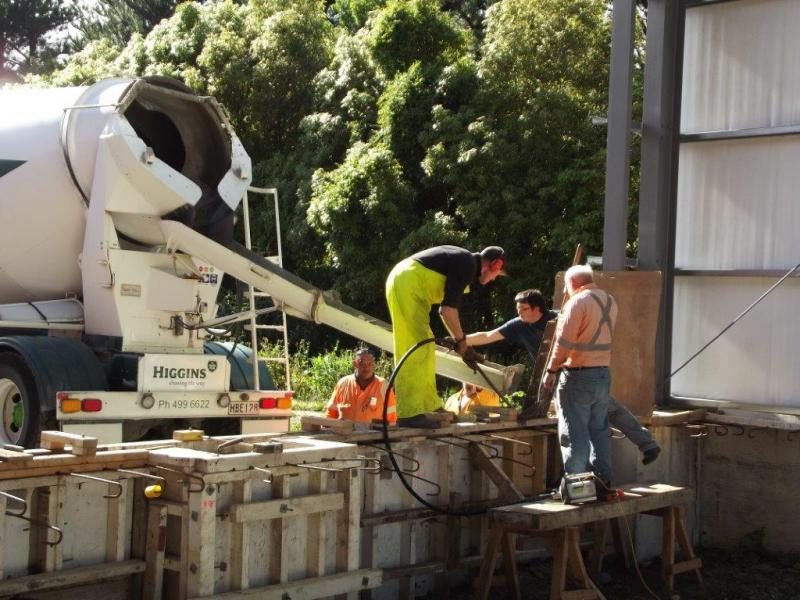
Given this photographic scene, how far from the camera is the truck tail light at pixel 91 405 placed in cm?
867

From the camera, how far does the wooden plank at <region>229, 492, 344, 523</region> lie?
251 inches

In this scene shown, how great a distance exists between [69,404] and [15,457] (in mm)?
2784

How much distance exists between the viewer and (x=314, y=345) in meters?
25.7

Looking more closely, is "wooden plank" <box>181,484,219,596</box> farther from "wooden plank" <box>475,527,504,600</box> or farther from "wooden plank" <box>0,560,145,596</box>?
"wooden plank" <box>475,527,504,600</box>

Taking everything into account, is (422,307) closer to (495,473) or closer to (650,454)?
(495,473)

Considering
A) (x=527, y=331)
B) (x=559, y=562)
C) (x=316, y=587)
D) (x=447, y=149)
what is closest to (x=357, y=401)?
(x=527, y=331)

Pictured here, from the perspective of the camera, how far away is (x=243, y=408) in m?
9.70

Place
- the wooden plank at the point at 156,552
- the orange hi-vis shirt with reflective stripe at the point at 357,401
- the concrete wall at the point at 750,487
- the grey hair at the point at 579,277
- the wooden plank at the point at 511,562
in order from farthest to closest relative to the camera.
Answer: the orange hi-vis shirt with reflective stripe at the point at 357,401 < the concrete wall at the point at 750,487 < the grey hair at the point at 579,277 < the wooden plank at the point at 511,562 < the wooden plank at the point at 156,552

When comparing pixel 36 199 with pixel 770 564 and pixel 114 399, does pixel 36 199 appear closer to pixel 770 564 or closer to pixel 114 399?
pixel 114 399

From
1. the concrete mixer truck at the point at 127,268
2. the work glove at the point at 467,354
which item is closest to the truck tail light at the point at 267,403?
the concrete mixer truck at the point at 127,268

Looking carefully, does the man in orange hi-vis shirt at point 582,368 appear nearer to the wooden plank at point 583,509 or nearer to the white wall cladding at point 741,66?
the wooden plank at point 583,509

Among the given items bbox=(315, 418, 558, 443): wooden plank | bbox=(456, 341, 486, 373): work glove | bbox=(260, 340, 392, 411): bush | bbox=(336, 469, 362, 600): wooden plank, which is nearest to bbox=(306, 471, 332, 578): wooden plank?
bbox=(336, 469, 362, 600): wooden plank

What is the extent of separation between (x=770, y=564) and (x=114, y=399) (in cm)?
505

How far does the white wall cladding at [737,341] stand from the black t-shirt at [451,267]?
284cm
